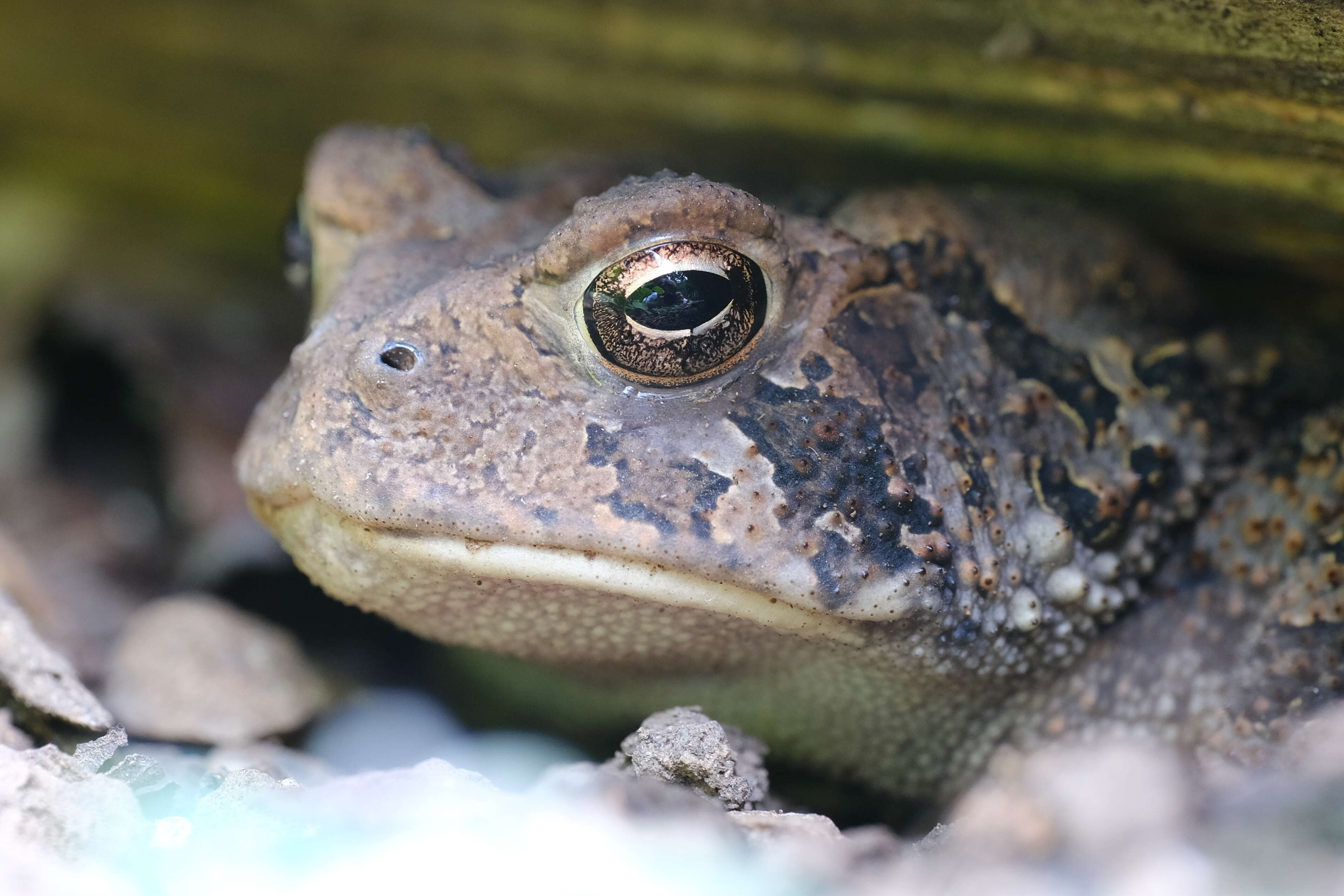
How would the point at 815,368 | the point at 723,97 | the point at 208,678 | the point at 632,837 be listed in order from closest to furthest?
1. the point at 632,837
2. the point at 815,368
3. the point at 208,678
4. the point at 723,97

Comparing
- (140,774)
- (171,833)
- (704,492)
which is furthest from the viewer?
(704,492)

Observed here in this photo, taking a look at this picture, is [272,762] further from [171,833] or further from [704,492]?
[704,492]

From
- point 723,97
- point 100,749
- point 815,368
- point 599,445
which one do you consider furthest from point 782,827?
point 723,97

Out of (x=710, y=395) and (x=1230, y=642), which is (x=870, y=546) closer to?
(x=710, y=395)

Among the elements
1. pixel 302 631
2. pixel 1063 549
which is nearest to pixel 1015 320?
pixel 1063 549

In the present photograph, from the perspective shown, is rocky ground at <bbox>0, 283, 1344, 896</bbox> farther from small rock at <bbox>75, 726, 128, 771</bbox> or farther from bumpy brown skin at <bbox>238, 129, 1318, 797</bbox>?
bumpy brown skin at <bbox>238, 129, 1318, 797</bbox>

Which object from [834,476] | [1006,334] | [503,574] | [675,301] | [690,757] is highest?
[1006,334]
